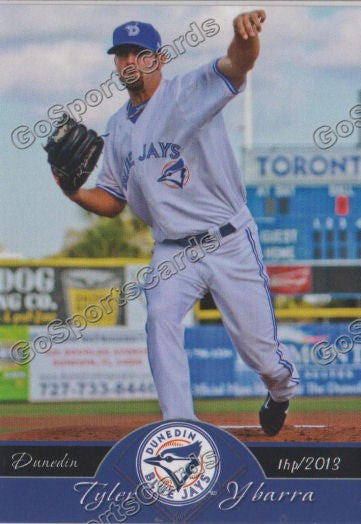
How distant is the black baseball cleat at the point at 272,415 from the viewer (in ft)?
15.8

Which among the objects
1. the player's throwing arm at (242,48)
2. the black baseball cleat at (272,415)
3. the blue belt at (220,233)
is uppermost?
the player's throwing arm at (242,48)

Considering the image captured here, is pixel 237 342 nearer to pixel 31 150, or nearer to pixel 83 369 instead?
pixel 83 369

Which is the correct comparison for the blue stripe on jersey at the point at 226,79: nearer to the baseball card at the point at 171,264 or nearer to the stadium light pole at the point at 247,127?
the baseball card at the point at 171,264

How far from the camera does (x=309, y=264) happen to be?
4.88 metres

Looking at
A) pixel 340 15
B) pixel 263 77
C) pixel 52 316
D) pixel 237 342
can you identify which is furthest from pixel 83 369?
pixel 340 15

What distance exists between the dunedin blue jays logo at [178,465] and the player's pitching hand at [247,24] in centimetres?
141

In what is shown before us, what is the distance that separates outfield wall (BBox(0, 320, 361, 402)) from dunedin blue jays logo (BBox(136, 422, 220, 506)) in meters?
0.18

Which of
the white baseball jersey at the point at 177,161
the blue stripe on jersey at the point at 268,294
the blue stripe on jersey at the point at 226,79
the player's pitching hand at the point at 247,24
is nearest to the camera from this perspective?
the player's pitching hand at the point at 247,24

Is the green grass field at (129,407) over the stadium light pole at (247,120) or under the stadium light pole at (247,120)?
under

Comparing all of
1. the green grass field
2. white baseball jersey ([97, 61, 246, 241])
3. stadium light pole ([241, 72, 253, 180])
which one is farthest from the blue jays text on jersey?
the green grass field

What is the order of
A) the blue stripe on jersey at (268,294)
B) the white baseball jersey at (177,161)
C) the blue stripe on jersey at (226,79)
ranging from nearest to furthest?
1. the blue stripe on jersey at (226,79)
2. the white baseball jersey at (177,161)
3. the blue stripe on jersey at (268,294)

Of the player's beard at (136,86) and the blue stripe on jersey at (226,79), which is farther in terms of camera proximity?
the player's beard at (136,86)

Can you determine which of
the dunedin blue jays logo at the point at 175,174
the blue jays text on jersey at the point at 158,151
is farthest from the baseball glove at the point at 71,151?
the dunedin blue jays logo at the point at 175,174

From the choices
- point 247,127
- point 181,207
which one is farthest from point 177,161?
point 247,127
